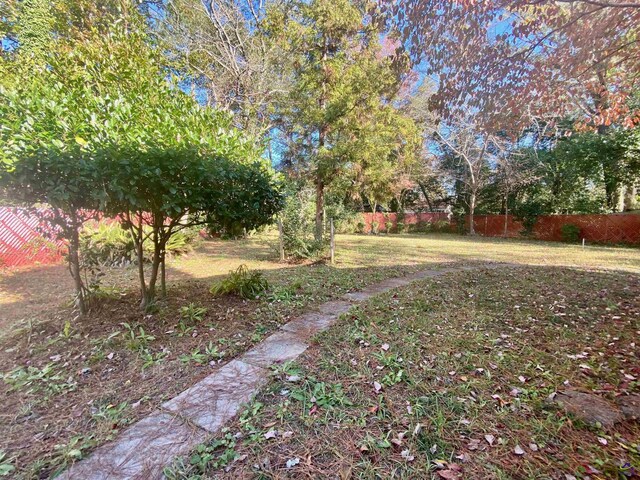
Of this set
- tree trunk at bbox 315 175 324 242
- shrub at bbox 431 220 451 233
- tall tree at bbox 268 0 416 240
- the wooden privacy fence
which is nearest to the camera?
tree trunk at bbox 315 175 324 242

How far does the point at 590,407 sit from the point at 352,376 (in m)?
1.45

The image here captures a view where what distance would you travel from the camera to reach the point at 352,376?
6.89 ft

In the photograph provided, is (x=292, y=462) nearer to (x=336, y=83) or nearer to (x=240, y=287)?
(x=240, y=287)

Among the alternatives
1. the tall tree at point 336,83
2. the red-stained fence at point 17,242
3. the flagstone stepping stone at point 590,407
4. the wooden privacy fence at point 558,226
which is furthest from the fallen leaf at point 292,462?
the wooden privacy fence at point 558,226

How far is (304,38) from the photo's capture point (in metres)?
8.41

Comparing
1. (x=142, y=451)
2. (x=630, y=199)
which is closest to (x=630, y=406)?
(x=142, y=451)

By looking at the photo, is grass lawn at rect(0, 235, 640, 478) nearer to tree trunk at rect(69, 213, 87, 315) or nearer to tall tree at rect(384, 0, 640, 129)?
tree trunk at rect(69, 213, 87, 315)

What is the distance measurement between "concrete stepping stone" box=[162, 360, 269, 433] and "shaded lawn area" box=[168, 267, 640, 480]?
0.10m

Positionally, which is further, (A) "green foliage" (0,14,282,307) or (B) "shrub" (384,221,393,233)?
(B) "shrub" (384,221,393,233)

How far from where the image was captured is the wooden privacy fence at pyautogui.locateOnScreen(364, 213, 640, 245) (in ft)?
36.2

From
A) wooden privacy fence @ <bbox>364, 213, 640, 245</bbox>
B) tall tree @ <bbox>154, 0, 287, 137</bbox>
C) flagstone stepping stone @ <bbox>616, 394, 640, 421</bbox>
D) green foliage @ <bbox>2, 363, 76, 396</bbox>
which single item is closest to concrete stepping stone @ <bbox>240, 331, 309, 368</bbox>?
green foliage @ <bbox>2, 363, 76, 396</bbox>

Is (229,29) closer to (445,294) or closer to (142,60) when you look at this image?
(142,60)

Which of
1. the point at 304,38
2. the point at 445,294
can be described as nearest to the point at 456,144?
the point at 304,38

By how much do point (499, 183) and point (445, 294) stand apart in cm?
1504
